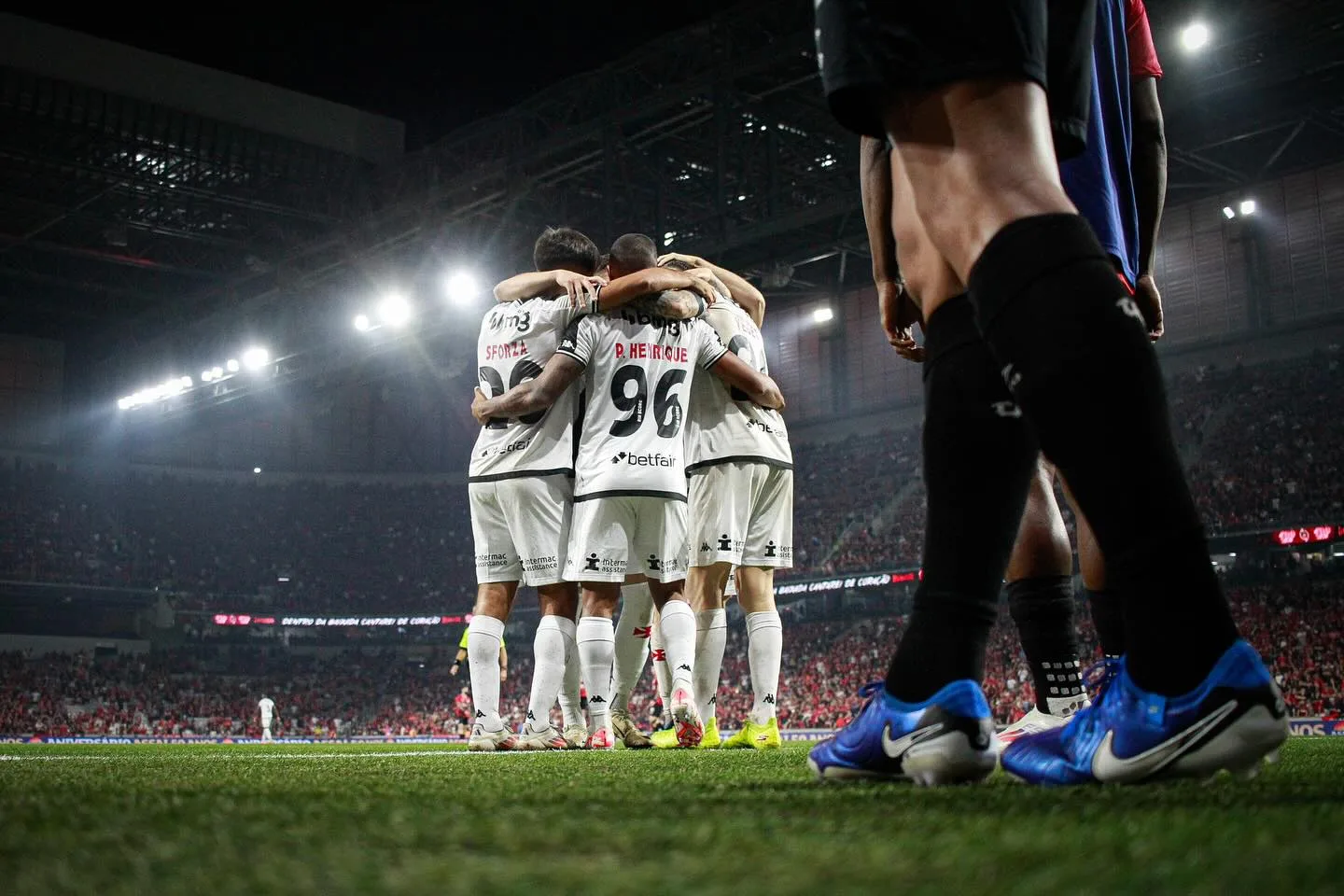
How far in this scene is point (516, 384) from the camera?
4.28 m

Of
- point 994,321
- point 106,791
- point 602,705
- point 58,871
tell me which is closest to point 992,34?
point 994,321

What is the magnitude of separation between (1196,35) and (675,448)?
11842 millimetres

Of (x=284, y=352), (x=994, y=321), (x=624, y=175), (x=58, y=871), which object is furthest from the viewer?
(x=284, y=352)

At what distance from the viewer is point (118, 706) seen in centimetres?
2619

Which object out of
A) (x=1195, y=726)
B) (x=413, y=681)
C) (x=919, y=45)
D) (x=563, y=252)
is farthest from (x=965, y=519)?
(x=413, y=681)

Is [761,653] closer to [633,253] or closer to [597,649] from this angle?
[597,649]

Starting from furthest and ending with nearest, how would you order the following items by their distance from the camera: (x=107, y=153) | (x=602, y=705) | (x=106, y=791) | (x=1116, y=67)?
1. (x=107, y=153)
2. (x=602, y=705)
3. (x=1116, y=67)
4. (x=106, y=791)

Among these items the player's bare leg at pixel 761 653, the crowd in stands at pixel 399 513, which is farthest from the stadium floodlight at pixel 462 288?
the player's bare leg at pixel 761 653

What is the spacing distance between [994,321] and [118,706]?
28.7 metres

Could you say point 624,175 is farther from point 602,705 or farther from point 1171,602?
point 1171,602

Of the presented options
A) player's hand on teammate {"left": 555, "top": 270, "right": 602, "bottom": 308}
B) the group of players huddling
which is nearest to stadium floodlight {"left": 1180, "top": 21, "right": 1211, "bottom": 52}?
player's hand on teammate {"left": 555, "top": 270, "right": 602, "bottom": 308}

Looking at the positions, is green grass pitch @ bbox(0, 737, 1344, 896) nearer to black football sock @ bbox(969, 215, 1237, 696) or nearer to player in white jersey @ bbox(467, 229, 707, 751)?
black football sock @ bbox(969, 215, 1237, 696)

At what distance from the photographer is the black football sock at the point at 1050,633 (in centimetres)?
219

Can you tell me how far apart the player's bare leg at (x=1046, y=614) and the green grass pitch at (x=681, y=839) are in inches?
29.4
